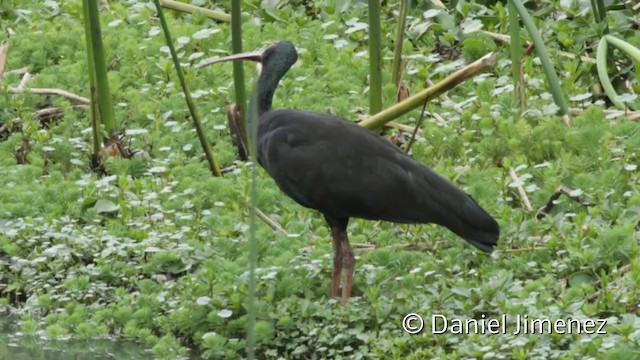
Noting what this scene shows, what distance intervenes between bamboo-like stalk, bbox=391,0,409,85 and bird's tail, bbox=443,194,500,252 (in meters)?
2.20

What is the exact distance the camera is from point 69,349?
6930mm

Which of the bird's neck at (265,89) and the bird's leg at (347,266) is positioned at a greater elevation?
the bird's neck at (265,89)

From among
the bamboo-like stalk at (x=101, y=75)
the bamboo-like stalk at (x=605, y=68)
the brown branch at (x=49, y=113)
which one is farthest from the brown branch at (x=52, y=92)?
the bamboo-like stalk at (x=605, y=68)

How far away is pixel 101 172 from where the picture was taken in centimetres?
892

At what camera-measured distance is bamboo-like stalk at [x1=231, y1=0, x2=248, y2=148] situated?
795 cm

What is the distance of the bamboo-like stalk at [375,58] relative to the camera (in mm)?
8359

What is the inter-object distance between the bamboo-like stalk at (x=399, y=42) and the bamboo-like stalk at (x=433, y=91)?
634 millimetres

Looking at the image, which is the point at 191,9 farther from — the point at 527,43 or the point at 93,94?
the point at 527,43

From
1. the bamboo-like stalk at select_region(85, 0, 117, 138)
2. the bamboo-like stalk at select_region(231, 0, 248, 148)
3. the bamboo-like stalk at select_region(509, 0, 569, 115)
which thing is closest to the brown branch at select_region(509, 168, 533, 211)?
the bamboo-like stalk at select_region(509, 0, 569, 115)

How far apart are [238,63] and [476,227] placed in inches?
80.0

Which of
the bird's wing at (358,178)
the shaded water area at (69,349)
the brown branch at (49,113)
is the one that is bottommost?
Result: the shaded water area at (69,349)

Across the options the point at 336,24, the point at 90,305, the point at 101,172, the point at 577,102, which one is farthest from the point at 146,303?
the point at 336,24

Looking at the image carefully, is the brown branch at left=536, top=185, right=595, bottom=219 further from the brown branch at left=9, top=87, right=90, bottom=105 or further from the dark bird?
the brown branch at left=9, top=87, right=90, bottom=105

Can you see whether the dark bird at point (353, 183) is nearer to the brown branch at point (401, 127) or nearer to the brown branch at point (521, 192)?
the brown branch at point (521, 192)
